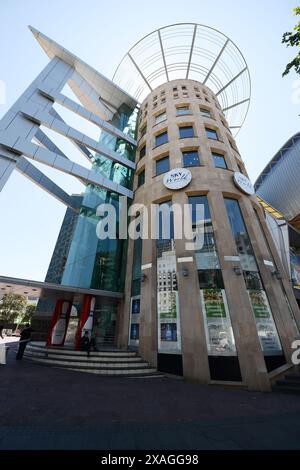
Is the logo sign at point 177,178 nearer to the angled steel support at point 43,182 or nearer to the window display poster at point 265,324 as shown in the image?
the window display poster at point 265,324

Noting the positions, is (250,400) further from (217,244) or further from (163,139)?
(163,139)

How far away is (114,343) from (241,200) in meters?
14.9

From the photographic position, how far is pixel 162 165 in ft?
60.6

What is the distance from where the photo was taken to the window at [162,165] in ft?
59.0

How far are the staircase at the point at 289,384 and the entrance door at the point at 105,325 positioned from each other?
10901 mm

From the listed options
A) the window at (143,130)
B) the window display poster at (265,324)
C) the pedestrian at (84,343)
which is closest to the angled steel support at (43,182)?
the window at (143,130)

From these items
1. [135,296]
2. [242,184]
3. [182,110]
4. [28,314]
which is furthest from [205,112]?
[28,314]

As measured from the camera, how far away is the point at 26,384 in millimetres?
7285

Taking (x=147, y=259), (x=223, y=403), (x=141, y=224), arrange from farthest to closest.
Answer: (x=141, y=224) < (x=147, y=259) < (x=223, y=403)

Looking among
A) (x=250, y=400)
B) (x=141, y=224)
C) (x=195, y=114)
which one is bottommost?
(x=250, y=400)

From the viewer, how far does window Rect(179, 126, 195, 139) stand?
756 inches
